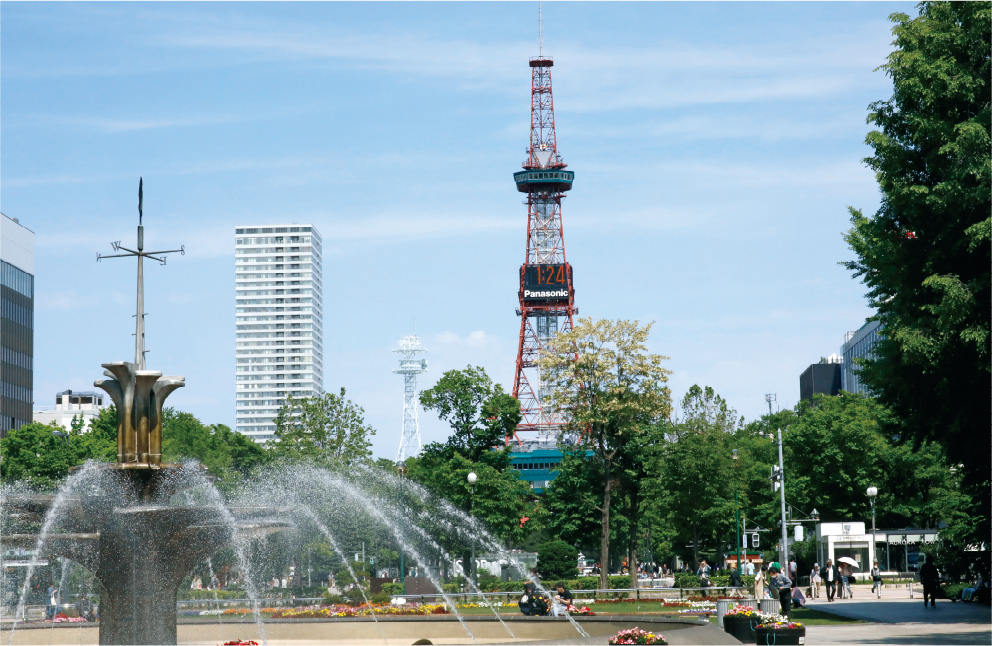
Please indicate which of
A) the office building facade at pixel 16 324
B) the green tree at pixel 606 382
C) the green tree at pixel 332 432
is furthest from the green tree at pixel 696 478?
the office building facade at pixel 16 324

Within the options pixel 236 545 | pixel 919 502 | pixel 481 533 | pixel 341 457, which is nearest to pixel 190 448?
pixel 341 457

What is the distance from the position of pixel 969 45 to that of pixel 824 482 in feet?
159

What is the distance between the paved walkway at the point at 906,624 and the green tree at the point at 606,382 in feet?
54.9

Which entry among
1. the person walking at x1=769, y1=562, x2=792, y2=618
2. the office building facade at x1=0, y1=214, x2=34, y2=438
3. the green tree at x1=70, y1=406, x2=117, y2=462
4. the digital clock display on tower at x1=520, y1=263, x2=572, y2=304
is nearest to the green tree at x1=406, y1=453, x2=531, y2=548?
the green tree at x1=70, y1=406, x2=117, y2=462

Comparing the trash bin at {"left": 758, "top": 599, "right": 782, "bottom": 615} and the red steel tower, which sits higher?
the red steel tower

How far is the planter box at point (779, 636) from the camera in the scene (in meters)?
24.6

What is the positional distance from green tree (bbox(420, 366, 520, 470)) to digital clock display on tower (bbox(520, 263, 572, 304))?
80611 mm

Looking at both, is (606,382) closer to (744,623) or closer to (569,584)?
(569,584)

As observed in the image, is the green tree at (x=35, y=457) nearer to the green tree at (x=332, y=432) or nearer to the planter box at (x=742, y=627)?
the green tree at (x=332, y=432)

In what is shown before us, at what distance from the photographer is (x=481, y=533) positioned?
199 ft

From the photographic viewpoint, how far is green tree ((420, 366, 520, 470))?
61.1 m

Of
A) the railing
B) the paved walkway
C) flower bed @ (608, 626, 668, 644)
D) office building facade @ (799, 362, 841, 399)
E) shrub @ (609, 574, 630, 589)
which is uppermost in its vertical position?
office building facade @ (799, 362, 841, 399)

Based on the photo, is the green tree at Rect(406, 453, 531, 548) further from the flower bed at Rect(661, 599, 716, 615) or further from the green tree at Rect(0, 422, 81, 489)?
the green tree at Rect(0, 422, 81, 489)

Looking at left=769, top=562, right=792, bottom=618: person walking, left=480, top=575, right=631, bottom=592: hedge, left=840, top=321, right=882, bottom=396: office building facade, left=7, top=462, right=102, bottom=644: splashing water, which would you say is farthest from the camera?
left=840, top=321, right=882, bottom=396: office building facade
